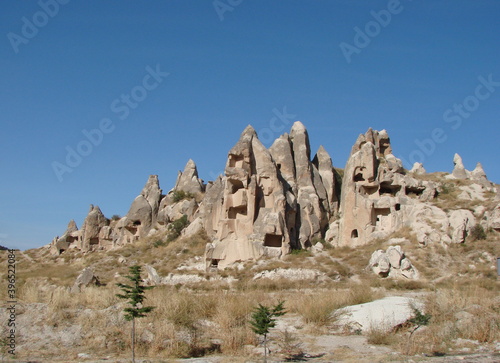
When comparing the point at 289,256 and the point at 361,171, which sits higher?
the point at 361,171

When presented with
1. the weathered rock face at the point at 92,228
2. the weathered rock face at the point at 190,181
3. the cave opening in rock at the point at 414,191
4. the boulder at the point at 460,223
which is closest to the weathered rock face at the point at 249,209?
the cave opening in rock at the point at 414,191

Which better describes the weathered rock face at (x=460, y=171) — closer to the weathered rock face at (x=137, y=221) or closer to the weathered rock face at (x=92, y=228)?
the weathered rock face at (x=137, y=221)

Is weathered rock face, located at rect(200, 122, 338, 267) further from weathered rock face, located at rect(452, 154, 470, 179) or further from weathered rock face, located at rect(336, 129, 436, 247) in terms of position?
weathered rock face, located at rect(452, 154, 470, 179)

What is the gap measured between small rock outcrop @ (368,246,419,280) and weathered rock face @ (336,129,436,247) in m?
6.10

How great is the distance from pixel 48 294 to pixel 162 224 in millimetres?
26837

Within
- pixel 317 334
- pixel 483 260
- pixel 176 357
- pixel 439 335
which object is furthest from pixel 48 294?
pixel 483 260

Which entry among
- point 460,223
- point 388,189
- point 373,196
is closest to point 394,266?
point 460,223

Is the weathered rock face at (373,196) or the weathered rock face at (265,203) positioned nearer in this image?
the weathered rock face at (265,203)

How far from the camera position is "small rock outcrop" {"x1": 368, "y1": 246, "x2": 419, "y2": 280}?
20.8 m

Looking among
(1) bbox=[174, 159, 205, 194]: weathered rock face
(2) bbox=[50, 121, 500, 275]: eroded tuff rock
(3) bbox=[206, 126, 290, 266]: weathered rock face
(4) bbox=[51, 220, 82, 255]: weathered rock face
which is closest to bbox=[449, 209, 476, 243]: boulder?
(2) bbox=[50, 121, 500, 275]: eroded tuff rock

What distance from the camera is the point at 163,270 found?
26047 mm

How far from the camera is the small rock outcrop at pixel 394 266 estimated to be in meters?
20.8

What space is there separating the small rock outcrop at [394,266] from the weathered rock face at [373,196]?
6.10m

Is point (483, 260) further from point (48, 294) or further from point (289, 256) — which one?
point (48, 294)
